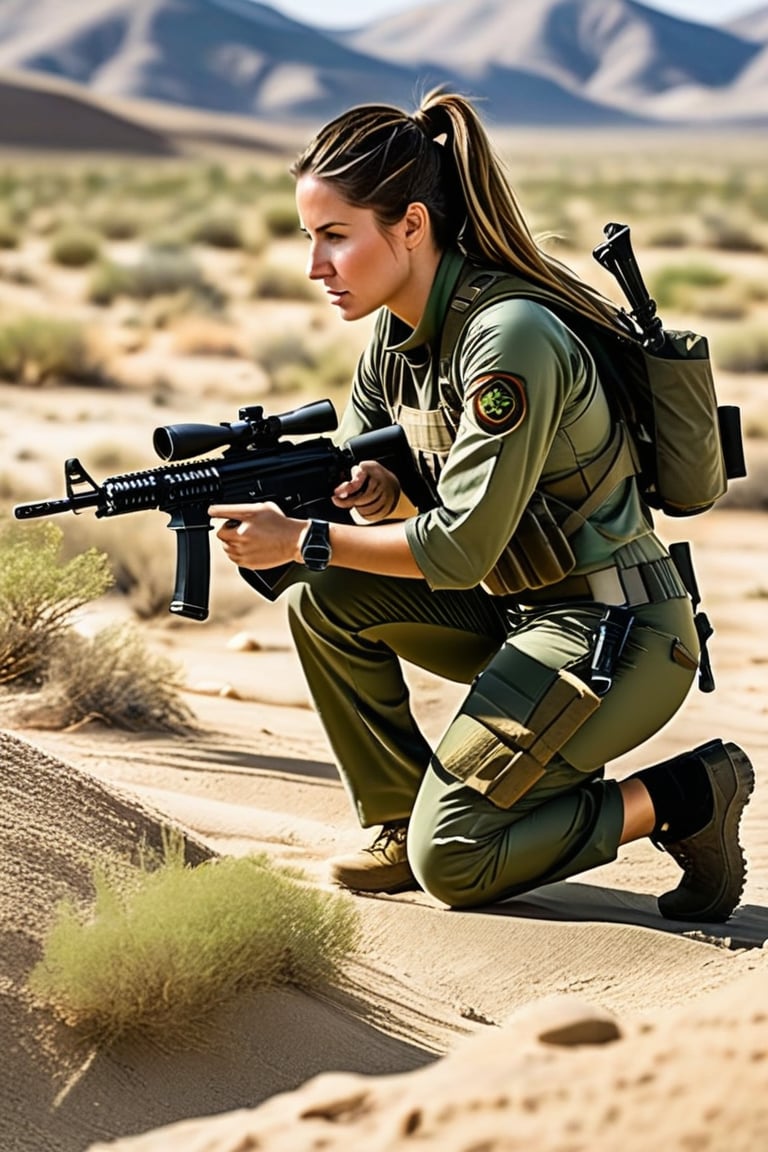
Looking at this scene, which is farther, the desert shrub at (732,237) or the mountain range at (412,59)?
the mountain range at (412,59)

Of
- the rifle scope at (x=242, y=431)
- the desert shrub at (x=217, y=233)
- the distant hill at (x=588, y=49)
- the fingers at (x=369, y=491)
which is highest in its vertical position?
the distant hill at (x=588, y=49)

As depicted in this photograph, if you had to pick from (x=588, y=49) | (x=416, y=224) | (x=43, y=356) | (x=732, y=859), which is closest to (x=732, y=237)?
(x=43, y=356)

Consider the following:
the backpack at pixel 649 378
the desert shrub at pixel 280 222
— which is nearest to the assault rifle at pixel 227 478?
the backpack at pixel 649 378

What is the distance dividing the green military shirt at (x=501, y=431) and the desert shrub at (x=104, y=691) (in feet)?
6.74

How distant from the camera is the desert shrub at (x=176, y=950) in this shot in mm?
3119

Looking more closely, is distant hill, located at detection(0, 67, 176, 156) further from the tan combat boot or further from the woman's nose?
the woman's nose

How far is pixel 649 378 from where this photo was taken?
3.97 meters

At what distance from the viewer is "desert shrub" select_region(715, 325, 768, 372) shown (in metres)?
16.2

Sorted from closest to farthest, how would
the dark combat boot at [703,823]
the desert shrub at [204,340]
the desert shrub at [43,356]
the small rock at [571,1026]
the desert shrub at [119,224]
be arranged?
the small rock at [571,1026] → the dark combat boot at [703,823] → the desert shrub at [43,356] → the desert shrub at [204,340] → the desert shrub at [119,224]

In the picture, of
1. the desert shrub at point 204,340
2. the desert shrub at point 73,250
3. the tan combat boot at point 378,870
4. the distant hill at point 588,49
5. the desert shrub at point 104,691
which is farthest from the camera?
the distant hill at point 588,49

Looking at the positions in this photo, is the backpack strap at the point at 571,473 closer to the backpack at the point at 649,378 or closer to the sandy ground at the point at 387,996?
the backpack at the point at 649,378

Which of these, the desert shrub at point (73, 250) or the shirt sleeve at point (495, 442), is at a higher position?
the desert shrub at point (73, 250)

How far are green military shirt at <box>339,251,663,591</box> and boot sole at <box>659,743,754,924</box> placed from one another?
0.54m

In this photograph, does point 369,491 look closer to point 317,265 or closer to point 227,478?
point 227,478
